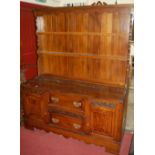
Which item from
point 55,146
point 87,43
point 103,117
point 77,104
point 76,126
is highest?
point 87,43

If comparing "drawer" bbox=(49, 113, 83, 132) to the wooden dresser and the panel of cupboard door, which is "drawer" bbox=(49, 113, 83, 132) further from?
the panel of cupboard door

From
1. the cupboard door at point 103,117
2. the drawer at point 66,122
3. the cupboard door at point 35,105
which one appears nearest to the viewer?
the cupboard door at point 103,117

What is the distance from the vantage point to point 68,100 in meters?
2.05

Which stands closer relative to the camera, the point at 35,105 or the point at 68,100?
the point at 68,100

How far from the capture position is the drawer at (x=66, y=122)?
206 cm

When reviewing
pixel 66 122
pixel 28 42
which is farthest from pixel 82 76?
pixel 28 42

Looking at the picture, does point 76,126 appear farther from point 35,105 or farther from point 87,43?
point 87,43

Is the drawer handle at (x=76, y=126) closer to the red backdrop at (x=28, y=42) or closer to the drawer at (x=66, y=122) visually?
the drawer at (x=66, y=122)

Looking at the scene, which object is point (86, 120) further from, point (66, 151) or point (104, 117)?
point (66, 151)

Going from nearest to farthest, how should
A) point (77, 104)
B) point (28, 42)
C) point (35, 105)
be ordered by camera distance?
point (77, 104)
point (35, 105)
point (28, 42)

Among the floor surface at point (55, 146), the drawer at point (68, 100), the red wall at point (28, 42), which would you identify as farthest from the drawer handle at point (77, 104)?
the red wall at point (28, 42)
